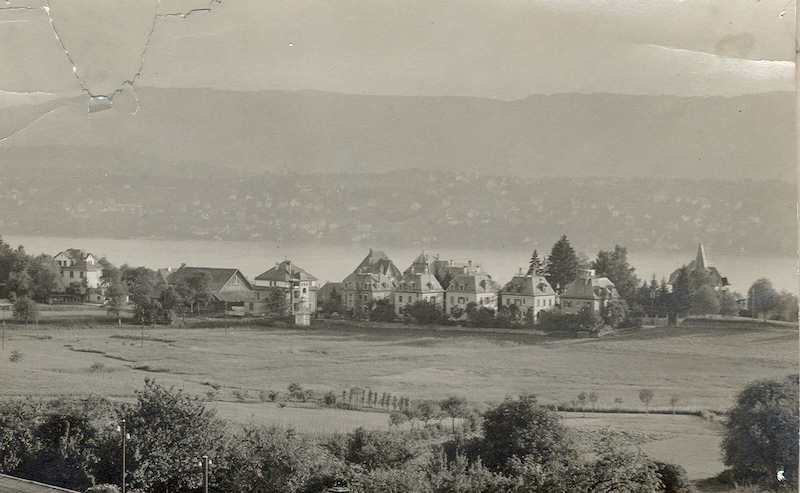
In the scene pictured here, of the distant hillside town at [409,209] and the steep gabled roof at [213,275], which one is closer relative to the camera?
the distant hillside town at [409,209]

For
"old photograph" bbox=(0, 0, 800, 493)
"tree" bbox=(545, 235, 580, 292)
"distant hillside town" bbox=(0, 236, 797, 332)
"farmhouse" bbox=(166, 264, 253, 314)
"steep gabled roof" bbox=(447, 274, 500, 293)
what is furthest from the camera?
"farmhouse" bbox=(166, 264, 253, 314)

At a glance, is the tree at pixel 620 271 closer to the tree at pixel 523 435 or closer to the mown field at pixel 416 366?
the mown field at pixel 416 366

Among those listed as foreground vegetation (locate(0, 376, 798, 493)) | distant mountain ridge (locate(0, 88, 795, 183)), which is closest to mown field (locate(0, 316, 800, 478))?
foreground vegetation (locate(0, 376, 798, 493))

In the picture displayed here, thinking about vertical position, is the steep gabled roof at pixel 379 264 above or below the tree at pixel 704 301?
above

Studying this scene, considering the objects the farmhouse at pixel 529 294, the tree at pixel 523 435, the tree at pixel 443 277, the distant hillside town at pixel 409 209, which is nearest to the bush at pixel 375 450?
the tree at pixel 523 435

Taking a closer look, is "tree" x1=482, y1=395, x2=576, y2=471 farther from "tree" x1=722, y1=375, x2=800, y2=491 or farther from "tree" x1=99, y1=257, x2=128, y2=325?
"tree" x1=99, y1=257, x2=128, y2=325

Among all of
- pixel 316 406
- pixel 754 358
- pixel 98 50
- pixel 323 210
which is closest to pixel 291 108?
pixel 323 210

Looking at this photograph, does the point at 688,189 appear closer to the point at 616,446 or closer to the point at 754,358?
the point at 754,358

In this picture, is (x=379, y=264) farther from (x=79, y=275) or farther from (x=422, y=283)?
(x=79, y=275)
